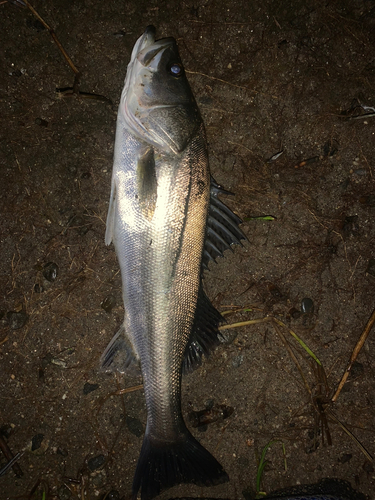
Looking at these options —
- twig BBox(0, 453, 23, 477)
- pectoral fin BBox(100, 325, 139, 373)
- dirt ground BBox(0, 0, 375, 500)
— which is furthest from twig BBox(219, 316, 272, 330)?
twig BBox(0, 453, 23, 477)

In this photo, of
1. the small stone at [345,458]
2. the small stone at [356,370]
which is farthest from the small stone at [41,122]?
the small stone at [345,458]

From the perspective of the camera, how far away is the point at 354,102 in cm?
312

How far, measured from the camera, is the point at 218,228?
2.60 m

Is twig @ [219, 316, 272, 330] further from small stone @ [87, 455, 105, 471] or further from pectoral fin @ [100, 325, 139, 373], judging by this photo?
small stone @ [87, 455, 105, 471]

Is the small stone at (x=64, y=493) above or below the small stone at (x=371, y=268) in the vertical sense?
below

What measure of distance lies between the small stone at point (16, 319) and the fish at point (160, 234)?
101 cm

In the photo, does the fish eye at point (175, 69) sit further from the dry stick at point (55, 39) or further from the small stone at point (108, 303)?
the small stone at point (108, 303)

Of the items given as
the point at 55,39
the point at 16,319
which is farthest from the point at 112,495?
the point at 55,39

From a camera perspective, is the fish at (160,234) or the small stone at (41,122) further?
the small stone at (41,122)

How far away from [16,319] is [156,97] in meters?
2.25

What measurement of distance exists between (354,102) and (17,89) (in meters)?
3.18

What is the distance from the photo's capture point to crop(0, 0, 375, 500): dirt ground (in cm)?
286

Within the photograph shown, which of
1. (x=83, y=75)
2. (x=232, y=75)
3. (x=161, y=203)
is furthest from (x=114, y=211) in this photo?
(x=232, y=75)

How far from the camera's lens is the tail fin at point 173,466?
246cm
